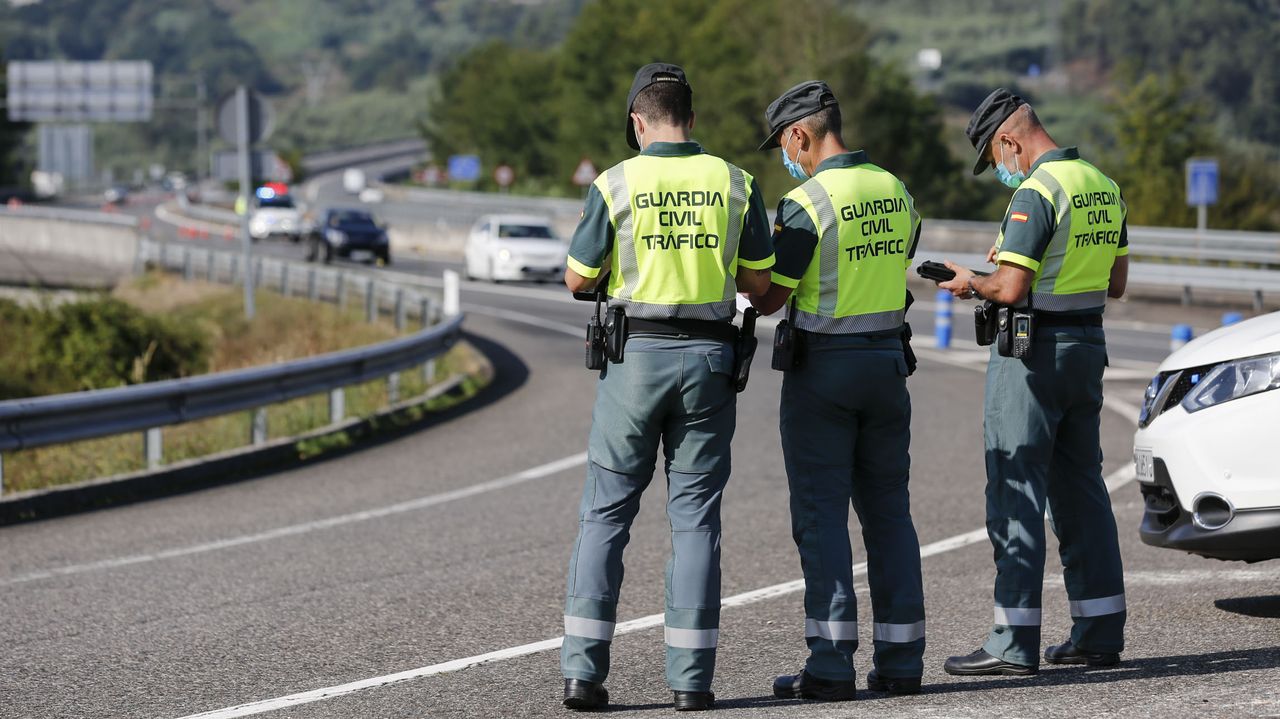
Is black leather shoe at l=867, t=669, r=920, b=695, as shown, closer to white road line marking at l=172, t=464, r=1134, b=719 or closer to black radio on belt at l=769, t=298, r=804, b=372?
black radio on belt at l=769, t=298, r=804, b=372

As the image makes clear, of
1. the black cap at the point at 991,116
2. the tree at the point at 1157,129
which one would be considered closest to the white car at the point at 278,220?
the tree at the point at 1157,129

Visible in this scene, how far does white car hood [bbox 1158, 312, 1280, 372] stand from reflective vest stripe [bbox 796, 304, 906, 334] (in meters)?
1.48

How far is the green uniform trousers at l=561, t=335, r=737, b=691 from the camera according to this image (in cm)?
522

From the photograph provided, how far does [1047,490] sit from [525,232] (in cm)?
3058

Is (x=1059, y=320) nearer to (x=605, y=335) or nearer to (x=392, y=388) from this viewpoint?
(x=605, y=335)

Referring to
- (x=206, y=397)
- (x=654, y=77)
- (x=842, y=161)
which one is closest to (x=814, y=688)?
(x=842, y=161)

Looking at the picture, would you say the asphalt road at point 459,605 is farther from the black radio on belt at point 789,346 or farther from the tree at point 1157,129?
the tree at point 1157,129

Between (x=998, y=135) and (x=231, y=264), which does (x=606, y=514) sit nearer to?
(x=998, y=135)

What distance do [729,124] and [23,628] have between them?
6462cm

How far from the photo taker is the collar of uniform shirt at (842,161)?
5488 mm

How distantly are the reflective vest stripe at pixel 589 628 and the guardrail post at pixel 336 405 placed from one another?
8767 mm

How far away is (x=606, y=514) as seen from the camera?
532 centimetres

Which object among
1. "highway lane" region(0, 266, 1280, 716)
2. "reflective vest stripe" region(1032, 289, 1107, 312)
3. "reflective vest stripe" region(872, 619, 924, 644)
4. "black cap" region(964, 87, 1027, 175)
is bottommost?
"highway lane" region(0, 266, 1280, 716)

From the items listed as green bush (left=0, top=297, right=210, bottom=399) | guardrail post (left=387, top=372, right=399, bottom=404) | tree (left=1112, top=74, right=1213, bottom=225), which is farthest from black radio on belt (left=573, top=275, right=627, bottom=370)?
tree (left=1112, top=74, right=1213, bottom=225)
